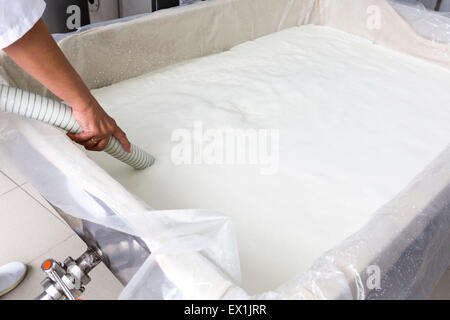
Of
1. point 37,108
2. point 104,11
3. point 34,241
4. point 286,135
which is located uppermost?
Answer: point 37,108

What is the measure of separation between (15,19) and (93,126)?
253 millimetres

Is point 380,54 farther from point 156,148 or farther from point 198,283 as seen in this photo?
point 198,283

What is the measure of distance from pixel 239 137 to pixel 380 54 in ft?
3.50

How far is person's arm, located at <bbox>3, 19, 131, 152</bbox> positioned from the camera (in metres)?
0.65

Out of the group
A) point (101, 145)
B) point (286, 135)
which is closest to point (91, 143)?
point (101, 145)

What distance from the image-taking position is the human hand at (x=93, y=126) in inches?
Result: 29.9

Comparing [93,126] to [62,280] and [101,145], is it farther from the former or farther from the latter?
[62,280]

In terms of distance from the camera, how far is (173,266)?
535mm

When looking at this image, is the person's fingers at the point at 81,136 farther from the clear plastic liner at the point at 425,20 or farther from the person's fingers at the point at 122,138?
the clear plastic liner at the point at 425,20

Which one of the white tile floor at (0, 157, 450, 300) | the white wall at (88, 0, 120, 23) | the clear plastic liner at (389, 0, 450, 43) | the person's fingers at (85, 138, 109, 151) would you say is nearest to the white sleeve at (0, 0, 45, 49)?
the person's fingers at (85, 138, 109, 151)

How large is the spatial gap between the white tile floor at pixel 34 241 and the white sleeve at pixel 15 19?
855mm

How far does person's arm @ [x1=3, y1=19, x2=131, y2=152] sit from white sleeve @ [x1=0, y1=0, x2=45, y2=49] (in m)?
0.02

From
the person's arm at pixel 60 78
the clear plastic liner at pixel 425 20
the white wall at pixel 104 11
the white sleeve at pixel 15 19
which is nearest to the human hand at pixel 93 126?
the person's arm at pixel 60 78

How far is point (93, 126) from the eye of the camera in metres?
0.78
